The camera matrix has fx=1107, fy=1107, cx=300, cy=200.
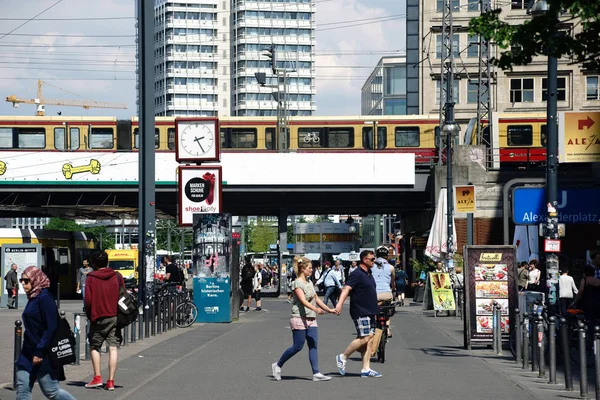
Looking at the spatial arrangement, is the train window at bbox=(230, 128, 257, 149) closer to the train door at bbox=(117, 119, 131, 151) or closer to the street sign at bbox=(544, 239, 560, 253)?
the train door at bbox=(117, 119, 131, 151)

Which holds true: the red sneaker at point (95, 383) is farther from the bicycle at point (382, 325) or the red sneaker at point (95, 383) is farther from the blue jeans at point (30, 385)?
the bicycle at point (382, 325)

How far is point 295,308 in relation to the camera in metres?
14.1

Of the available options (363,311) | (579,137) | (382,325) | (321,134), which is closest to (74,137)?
(321,134)

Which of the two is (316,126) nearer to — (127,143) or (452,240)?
(127,143)

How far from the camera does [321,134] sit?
51.0m

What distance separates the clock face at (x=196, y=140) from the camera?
29906 millimetres

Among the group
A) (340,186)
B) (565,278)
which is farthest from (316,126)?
(565,278)

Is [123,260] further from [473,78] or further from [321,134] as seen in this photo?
[473,78]

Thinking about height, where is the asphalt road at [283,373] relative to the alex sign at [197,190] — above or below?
below

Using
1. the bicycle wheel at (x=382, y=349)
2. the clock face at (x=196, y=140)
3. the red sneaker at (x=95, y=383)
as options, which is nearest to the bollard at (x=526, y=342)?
the bicycle wheel at (x=382, y=349)

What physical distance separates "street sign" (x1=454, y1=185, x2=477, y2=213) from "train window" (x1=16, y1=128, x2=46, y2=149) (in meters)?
23.2

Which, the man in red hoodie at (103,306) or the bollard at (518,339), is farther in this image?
the bollard at (518,339)

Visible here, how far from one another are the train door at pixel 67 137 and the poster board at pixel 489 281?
32737mm

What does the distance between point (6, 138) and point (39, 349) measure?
1615 inches
